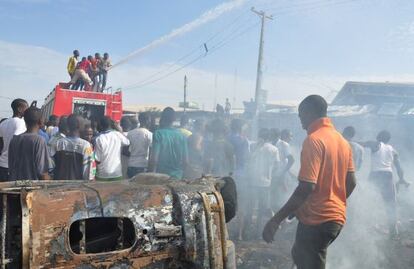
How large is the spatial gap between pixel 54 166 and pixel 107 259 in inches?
113

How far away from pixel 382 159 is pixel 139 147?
175 inches

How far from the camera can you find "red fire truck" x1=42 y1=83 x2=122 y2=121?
10.1m

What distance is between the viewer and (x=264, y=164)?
667 centimetres

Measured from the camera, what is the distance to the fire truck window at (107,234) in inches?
91.0

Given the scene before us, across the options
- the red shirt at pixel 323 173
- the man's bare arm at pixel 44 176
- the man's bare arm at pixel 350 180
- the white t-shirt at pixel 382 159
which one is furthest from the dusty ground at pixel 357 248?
the man's bare arm at pixel 44 176

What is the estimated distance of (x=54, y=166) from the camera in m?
4.79

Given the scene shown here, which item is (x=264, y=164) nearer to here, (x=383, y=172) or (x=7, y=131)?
(x=383, y=172)

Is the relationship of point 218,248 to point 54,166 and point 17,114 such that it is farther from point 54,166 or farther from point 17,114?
point 17,114

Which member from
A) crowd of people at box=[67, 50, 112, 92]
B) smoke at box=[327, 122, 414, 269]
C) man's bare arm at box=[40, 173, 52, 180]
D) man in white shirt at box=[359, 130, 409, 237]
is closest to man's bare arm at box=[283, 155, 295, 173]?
smoke at box=[327, 122, 414, 269]

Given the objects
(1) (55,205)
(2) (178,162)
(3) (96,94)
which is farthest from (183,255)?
(3) (96,94)

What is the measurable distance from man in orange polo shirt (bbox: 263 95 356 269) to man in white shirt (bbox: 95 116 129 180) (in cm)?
259

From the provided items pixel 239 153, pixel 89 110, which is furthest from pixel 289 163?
pixel 89 110

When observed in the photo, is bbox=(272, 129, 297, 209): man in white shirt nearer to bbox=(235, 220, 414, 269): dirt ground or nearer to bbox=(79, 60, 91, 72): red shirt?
bbox=(235, 220, 414, 269): dirt ground

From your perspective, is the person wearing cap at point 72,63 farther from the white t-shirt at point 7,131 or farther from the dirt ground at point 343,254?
the dirt ground at point 343,254
